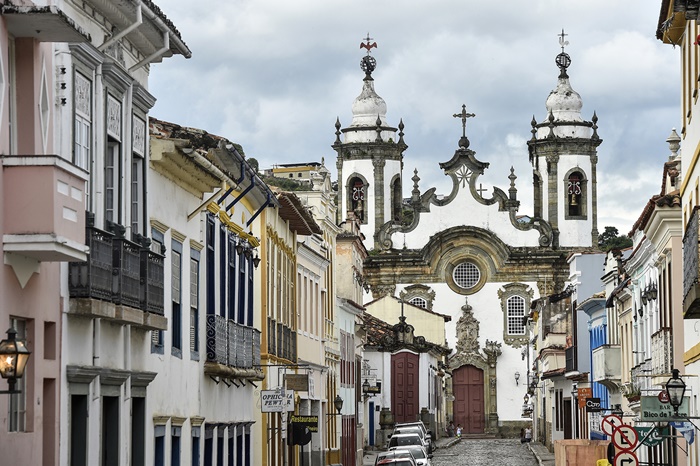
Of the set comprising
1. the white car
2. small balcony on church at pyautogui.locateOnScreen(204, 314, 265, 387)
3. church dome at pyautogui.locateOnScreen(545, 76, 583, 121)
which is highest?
church dome at pyautogui.locateOnScreen(545, 76, 583, 121)

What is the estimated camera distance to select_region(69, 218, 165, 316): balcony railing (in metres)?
14.1

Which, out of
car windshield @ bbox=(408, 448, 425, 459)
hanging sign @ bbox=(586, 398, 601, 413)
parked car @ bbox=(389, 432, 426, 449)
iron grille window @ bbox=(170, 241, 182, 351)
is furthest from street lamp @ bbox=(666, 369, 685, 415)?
parked car @ bbox=(389, 432, 426, 449)

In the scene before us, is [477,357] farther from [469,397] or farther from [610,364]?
[610,364]

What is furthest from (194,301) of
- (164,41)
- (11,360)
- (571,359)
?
(571,359)

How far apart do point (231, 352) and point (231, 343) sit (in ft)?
0.42

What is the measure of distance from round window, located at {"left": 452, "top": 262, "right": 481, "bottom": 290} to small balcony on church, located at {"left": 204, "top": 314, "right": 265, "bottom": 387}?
216ft

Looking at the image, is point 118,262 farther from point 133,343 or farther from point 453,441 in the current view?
point 453,441

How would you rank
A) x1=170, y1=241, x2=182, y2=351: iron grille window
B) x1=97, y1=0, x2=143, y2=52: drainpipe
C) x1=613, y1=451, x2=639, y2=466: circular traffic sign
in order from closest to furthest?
x1=97, y1=0, x2=143, y2=52: drainpipe < x1=170, y1=241, x2=182, y2=351: iron grille window < x1=613, y1=451, x2=639, y2=466: circular traffic sign

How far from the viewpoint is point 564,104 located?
318 feet

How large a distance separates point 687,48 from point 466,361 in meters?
70.4

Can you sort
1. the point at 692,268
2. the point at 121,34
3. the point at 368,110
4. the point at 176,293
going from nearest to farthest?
the point at 121,34 < the point at 692,268 < the point at 176,293 < the point at 368,110

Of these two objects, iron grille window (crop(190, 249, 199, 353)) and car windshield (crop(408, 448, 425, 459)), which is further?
car windshield (crop(408, 448, 425, 459))

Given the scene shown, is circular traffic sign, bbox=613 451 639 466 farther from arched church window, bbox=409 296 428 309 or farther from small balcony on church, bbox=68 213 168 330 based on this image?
arched church window, bbox=409 296 428 309

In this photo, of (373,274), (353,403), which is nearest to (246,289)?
(353,403)
